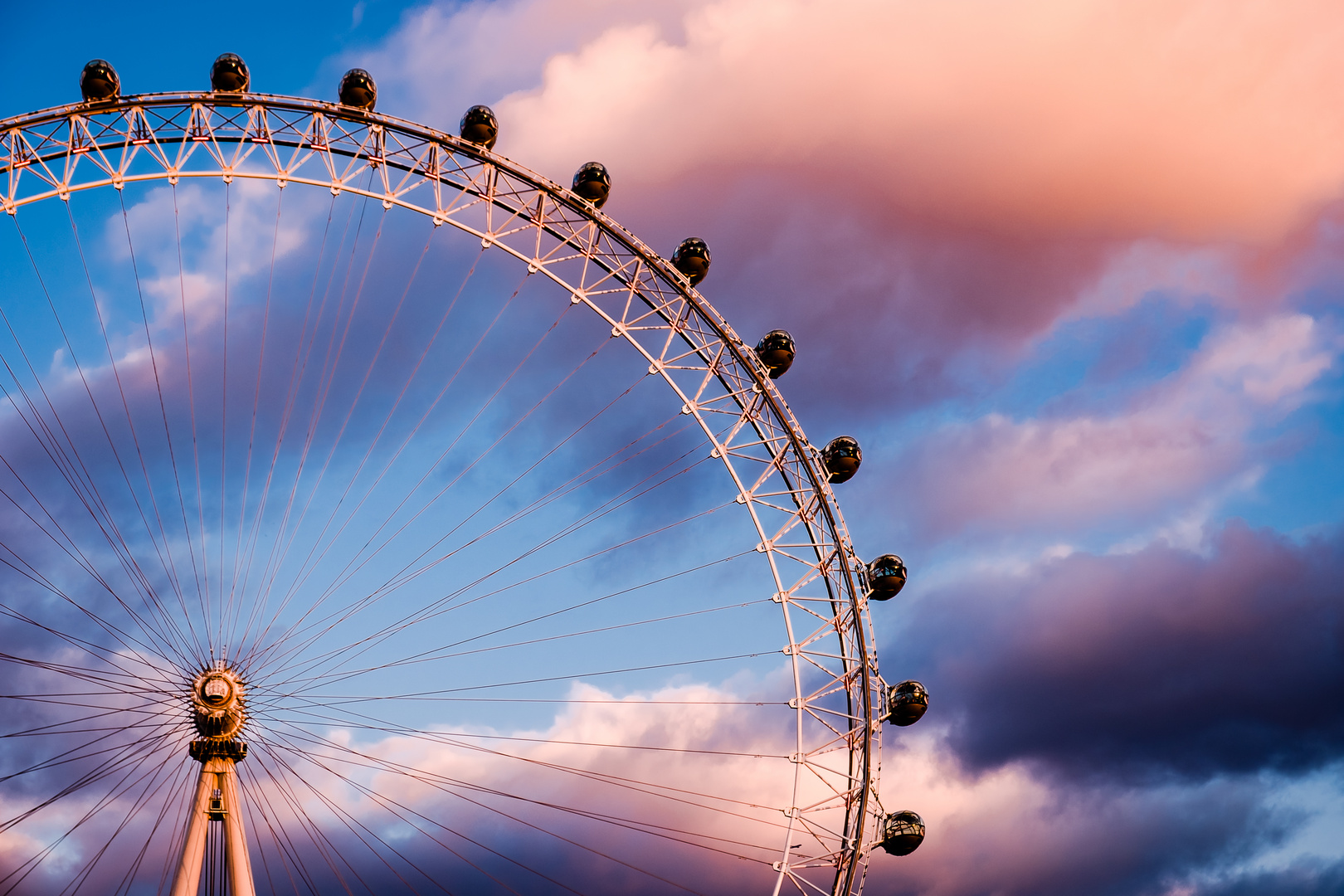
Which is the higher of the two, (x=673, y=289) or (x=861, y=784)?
(x=673, y=289)

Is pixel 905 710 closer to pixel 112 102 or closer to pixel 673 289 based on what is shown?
pixel 673 289

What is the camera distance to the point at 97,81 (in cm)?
2389

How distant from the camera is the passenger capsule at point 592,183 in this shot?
26750mm

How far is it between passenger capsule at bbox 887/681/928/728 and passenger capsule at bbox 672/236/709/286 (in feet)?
34.7

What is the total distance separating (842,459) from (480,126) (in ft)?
35.5

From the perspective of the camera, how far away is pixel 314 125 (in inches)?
1001

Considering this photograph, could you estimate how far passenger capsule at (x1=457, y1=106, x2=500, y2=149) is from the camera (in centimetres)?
2605

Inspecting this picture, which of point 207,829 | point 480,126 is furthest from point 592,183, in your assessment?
point 207,829

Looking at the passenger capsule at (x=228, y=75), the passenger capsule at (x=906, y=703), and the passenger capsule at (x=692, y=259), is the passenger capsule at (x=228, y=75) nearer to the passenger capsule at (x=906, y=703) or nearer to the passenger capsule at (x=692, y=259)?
the passenger capsule at (x=692, y=259)

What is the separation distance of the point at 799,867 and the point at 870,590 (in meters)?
6.35

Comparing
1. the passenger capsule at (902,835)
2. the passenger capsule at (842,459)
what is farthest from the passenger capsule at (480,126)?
the passenger capsule at (902,835)

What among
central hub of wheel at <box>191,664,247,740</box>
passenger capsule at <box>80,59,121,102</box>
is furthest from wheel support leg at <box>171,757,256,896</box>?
passenger capsule at <box>80,59,121,102</box>

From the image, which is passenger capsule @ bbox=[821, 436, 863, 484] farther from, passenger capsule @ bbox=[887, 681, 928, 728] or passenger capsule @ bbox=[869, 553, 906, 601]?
passenger capsule @ bbox=[887, 681, 928, 728]

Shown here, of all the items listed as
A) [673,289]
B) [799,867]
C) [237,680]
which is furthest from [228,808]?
[673,289]
